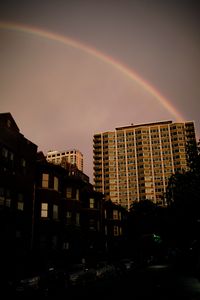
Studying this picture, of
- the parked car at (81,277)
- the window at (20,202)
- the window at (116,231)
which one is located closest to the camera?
the parked car at (81,277)

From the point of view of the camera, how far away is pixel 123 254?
192 feet

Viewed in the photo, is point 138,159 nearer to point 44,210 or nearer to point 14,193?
point 44,210

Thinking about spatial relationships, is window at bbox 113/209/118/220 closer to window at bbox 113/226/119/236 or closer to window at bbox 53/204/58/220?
window at bbox 113/226/119/236

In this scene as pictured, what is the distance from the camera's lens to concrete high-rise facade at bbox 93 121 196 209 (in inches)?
6083

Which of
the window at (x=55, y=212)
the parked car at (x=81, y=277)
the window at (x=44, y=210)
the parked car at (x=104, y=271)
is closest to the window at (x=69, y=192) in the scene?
the window at (x=55, y=212)

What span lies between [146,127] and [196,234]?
125m

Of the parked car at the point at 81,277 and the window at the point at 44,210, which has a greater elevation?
the window at the point at 44,210

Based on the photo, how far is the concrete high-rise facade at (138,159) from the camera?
154 m

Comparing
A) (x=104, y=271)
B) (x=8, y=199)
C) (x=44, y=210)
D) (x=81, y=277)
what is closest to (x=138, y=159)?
(x=44, y=210)

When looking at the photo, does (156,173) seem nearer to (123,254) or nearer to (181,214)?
(123,254)

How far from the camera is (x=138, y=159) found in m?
161

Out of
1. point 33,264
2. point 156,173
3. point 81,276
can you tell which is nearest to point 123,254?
point 33,264

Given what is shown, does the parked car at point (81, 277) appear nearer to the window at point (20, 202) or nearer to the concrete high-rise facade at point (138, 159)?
the window at point (20, 202)

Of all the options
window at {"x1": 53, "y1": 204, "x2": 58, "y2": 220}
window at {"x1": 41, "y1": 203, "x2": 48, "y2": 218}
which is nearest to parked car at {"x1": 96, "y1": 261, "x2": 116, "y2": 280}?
window at {"x1": 53, "y1": 204, "x2": 58, "y2": 220}
